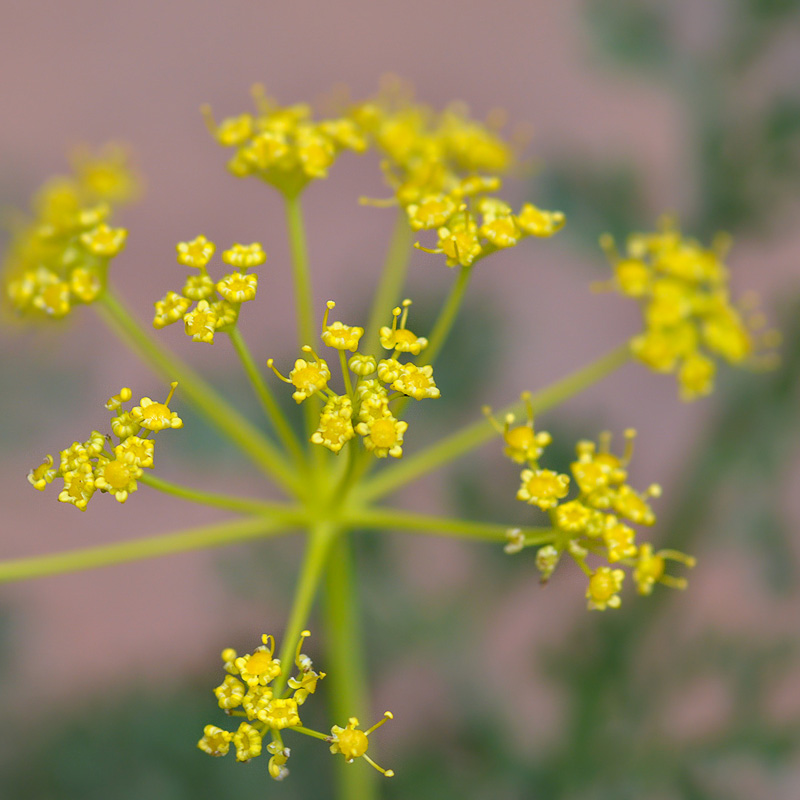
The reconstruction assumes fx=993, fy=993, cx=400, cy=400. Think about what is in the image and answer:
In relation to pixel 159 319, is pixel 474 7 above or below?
above

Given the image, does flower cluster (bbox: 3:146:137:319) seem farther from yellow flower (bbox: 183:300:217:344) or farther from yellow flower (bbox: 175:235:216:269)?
yellow flower (bbox: 183:300:217:344)

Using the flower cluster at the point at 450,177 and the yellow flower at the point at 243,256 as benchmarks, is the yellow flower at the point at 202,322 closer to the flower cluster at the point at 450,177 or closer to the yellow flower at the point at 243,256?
the yellow flower at the point at 243,256

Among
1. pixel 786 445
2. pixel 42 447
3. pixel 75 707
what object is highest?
pixel 786 445

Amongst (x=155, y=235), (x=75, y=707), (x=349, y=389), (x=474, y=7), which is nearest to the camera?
(x=349, y=389)

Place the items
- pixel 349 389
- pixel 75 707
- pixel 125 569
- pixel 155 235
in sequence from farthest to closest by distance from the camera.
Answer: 1. pixel 155 235
2. pixel 125 569
3. pixel 75 707
4. pixel 349 389

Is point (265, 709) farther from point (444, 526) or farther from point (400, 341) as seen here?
point (400, 341)

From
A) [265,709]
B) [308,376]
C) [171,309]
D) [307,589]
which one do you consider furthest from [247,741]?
[171,309]

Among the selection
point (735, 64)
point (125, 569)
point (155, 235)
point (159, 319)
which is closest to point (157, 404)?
point (159, 319)

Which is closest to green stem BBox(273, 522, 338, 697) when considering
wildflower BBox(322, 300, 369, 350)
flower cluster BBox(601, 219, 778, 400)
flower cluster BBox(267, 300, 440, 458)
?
flower cluster BBox(267, 300, 440, 458)

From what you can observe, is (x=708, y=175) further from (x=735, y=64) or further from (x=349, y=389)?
(x=349, y=389)
